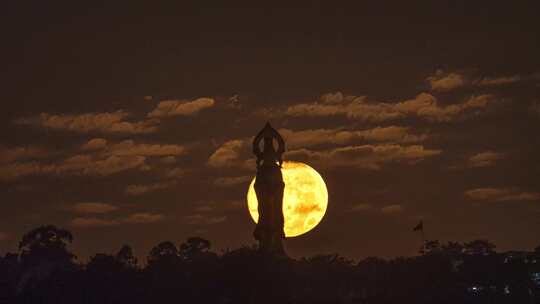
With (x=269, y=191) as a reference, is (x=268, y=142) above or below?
above

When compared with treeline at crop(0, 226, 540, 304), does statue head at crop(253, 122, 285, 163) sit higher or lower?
higher

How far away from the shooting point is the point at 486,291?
586 feet

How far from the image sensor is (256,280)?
13125cm

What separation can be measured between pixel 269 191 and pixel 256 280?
11705 mm

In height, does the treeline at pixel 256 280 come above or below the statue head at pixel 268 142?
below

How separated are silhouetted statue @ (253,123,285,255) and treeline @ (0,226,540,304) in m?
2.45

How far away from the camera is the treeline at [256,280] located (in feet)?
436

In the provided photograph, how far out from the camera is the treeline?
436ft

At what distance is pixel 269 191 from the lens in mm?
126812

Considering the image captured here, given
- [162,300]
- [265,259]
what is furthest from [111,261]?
[265,259]

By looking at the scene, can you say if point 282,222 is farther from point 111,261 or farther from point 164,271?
point 111,261

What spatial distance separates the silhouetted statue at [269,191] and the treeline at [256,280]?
2.45 m

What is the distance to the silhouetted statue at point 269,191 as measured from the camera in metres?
127

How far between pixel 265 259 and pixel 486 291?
6255 cm
